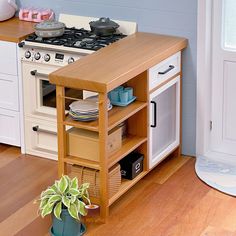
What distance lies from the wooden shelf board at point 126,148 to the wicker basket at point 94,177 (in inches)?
2.7

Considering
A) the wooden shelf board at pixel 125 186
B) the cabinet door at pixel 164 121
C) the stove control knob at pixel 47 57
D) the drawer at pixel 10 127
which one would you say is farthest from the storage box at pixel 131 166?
the drawer at pixel 10 127

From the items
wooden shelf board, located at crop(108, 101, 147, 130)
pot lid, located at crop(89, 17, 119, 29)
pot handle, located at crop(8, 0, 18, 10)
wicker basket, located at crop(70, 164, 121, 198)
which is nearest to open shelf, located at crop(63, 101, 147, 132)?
wooden shelf board, located at crop(108, 101, 147, 130)

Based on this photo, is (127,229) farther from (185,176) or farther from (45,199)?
(185,176)

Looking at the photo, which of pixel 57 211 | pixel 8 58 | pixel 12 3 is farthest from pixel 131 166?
pixel 12 3

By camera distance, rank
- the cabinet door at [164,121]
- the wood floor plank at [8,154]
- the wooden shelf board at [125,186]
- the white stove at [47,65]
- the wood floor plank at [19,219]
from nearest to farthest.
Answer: the wood floor plank at [19,219] → the wooden shelf board at [125,186] → the cabinet door at [164,121] → the white stove at [47,65] → the wood floor plank at [8,154]

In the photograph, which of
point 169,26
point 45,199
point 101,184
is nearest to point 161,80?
point 169,26

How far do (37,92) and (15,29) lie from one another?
1.74ft

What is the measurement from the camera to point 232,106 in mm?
5027

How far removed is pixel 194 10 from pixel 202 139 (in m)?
0.93

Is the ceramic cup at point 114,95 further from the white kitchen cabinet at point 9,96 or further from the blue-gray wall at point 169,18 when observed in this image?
the white kitchen cabinet at point 9,96

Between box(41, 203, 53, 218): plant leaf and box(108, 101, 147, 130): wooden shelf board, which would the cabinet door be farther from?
box(41, 203, 53, 218): plant leaf

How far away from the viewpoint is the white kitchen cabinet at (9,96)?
203 inches

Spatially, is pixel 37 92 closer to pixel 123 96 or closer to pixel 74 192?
pixel 123 96

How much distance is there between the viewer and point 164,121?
198 inches
